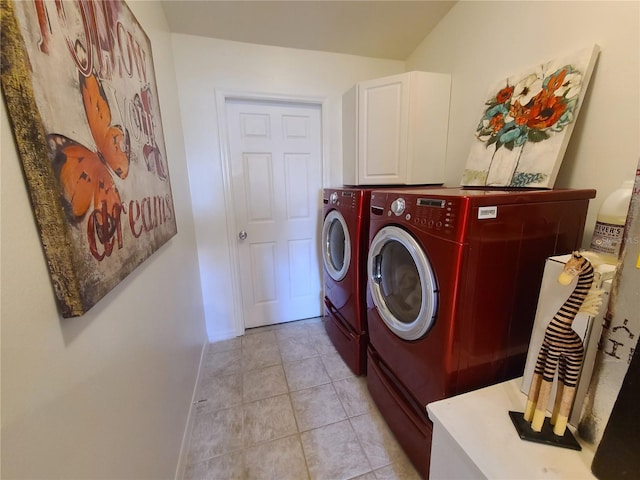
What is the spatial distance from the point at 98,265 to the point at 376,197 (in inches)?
43.8

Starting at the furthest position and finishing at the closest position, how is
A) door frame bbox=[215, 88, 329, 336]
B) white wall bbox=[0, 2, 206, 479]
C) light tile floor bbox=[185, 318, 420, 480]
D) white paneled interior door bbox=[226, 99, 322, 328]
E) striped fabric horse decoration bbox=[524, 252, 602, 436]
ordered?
white paneled interior door bbox=[226, 99, 322, 328] → door frame bbox=[215, 88, 329, 336] → light tile floor bbox=[185, 318, 420, 480] → striped fabric horse decoration bbox=[524, 252, 602, 436] → white wall bbox=[0, 2, 206, 479]

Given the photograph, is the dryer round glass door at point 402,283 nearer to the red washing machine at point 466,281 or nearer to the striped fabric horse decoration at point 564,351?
the red washing machine at point 466,281

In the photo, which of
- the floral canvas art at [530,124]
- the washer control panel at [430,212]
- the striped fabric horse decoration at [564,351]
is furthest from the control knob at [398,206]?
the floral canvas art at [530,124]

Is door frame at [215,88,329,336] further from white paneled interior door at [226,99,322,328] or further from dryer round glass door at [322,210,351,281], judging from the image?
dryer round glass door at [322,210,351,281]

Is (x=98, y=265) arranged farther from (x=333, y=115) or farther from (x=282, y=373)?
(x=333, y=115)

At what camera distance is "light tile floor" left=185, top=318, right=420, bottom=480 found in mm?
1245

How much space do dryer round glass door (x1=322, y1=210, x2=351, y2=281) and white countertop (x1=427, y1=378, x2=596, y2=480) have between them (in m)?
0.98

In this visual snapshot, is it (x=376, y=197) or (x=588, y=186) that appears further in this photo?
(x=376, y=197)

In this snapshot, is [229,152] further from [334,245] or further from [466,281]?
[466,281]

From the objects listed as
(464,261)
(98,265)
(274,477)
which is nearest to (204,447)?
(274,477)

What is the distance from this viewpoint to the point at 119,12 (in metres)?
0.89

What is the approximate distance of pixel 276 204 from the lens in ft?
7.49

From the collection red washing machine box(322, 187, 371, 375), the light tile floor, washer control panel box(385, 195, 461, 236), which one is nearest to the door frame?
the light tile floor

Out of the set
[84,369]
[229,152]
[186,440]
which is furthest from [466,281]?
[229,152]
